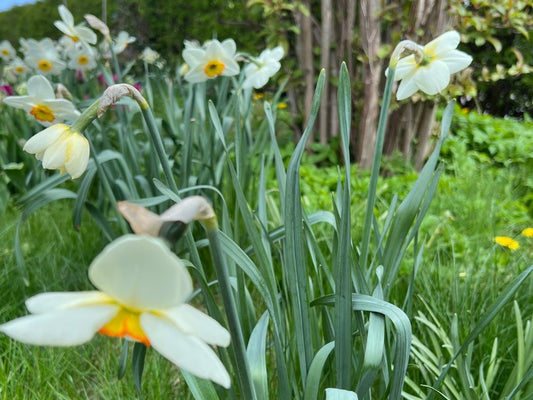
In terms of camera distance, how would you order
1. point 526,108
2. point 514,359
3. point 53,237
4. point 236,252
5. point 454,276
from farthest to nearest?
point 526,108, point 53,237, point 454,276, point 514,359, point 236,252

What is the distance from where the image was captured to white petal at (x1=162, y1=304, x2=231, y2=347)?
1.23 ft

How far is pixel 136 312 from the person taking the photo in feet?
1.27

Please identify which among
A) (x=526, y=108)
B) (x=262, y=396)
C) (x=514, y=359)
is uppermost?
(x=262, y=396)

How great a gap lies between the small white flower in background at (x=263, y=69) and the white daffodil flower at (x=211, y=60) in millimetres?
59

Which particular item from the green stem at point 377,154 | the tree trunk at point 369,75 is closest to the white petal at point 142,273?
the green stem at point 377,154

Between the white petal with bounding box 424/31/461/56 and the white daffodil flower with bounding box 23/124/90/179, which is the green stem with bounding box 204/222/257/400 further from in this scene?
the white petal with bounding box 424/31/461/56

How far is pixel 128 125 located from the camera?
1.80m

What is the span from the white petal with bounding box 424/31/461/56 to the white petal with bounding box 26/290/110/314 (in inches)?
30.0

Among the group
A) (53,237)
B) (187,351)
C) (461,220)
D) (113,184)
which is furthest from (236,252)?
(461,220)

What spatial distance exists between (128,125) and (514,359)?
4.46 ft

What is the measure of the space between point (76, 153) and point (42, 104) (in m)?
0.52

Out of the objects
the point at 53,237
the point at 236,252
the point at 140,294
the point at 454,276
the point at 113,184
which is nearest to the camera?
the point at 140,294

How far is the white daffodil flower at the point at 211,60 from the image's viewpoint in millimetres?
1637

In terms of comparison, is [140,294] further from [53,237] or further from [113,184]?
[53,237]
